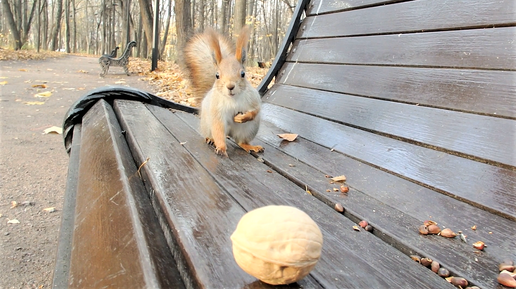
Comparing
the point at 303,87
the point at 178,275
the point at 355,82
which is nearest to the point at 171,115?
the point at 303,87

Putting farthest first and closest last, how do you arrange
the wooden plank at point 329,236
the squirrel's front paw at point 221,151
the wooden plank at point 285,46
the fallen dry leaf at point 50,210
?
the wooden plank at point 285,46 → the fallen dry leaf at point 50,210 → the squirrel's front paw at point 221,151 → the wooden plank at point 329,236

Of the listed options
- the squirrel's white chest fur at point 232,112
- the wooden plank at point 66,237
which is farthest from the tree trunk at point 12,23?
the wooden plank at point 66,237

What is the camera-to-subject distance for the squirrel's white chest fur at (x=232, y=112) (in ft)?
5.01

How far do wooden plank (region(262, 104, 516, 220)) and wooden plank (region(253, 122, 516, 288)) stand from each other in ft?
0.10

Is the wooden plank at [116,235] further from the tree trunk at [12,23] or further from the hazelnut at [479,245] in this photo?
the tree trunk at [12,23]

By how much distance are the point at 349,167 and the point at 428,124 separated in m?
0.29

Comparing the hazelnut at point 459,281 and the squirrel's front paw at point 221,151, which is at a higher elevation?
the squirrel's front paw at point 221,151

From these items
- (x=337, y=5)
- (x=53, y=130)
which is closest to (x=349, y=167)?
(x=337, y=5)

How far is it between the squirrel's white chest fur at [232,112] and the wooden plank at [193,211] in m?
0.26

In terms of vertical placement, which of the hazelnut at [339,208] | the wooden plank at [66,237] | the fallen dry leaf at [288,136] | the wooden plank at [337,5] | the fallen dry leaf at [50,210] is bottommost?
the fallen dry leaf at [50,210]

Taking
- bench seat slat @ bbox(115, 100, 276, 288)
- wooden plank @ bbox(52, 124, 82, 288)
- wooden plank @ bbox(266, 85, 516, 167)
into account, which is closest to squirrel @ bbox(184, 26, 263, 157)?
bench seat slat @ bbox(115, 100, 276, 288)

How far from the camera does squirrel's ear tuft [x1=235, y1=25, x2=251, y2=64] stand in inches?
57.2

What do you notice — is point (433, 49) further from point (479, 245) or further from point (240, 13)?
point (240, 13)

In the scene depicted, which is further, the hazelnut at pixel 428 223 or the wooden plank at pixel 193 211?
the hazelnut at pixel 428 223
